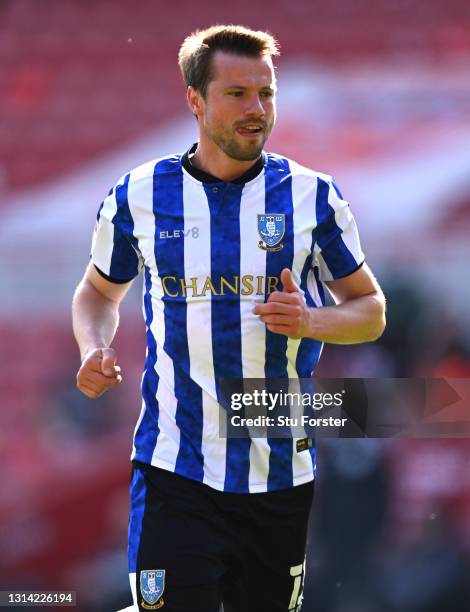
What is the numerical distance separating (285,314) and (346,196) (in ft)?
8.77

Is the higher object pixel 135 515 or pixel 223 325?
pixel 223 325

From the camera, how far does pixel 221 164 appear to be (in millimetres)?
2787

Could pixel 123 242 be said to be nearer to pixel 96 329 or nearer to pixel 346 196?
pixel 96 329

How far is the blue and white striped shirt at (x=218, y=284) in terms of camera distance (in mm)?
2672

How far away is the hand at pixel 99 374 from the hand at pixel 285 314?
0.36 m

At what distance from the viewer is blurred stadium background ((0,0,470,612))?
4863 mm

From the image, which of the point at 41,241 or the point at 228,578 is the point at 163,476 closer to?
the point at 228,578

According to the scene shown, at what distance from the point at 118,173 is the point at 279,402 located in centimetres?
262

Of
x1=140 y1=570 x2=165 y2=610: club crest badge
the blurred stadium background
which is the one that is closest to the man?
x1=140 y1=570 x2=165 y2=610: club crest badge

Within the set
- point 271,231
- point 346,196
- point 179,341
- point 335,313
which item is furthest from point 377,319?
point 346,196

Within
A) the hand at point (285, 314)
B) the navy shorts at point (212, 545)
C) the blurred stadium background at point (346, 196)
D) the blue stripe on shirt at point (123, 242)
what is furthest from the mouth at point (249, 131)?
the blurred stadium background at point (346, 196)

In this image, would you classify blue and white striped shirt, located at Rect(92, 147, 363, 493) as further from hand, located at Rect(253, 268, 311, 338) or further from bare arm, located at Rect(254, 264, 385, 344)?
hand, located at Rect(253, 268, 311, 338)

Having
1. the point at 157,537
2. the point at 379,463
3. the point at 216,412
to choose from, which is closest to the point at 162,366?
the point at 216,412

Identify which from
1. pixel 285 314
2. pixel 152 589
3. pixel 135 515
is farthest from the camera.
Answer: pixel 135 515
